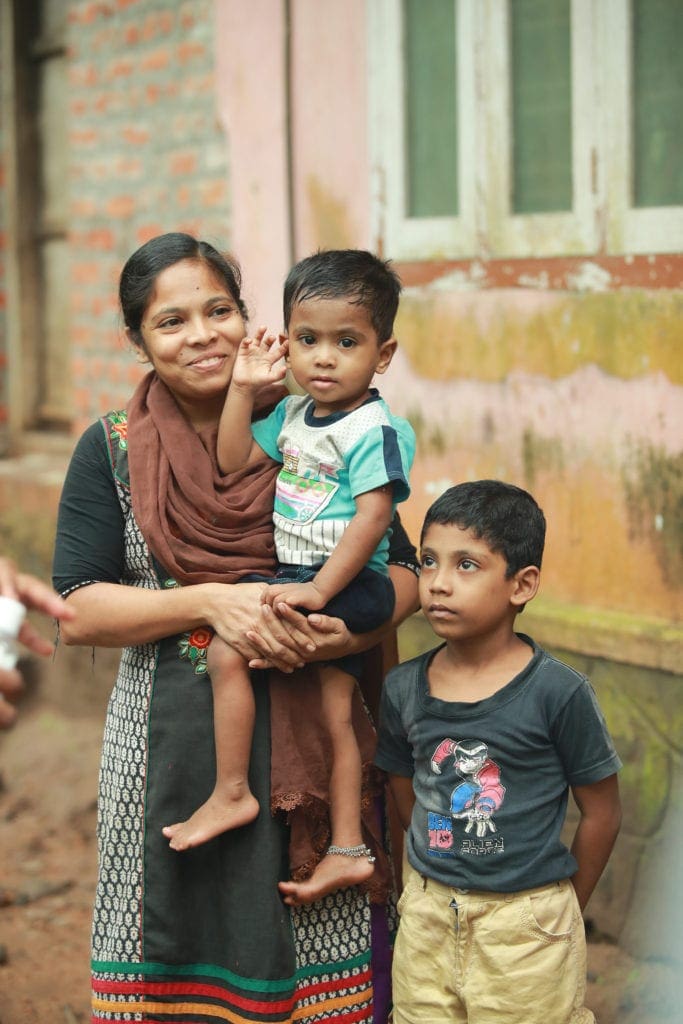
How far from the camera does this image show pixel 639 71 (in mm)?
4125

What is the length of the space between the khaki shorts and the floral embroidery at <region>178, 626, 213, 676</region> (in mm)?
620

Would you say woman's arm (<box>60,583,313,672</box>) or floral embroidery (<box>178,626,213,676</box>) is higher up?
woman's arm (<box>60,583,313,672</box>)

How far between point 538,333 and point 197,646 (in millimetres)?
2140

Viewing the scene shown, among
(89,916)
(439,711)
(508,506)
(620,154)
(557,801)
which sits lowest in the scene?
(89,916)

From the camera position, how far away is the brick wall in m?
5.66

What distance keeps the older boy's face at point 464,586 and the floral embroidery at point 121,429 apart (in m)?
0.71

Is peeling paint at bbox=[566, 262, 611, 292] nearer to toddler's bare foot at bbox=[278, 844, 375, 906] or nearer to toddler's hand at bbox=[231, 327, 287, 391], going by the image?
toddler's hand at bbox=[231, 327, 287, 391]

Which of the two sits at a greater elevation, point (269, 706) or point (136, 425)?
point (136, 425)

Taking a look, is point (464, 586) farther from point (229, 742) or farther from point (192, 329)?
point (192, 329)

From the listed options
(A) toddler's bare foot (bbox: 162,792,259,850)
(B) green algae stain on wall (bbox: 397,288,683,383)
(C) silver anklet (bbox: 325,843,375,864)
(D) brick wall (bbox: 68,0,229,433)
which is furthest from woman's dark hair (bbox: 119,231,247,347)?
(D) brick wall (bbox: 68,0,229,433)

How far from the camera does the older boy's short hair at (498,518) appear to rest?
8.42 feet

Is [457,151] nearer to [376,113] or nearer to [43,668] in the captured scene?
[376,113]

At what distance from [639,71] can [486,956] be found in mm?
2800

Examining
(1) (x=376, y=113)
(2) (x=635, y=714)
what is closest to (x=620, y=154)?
(1) (x=376, y=113)
